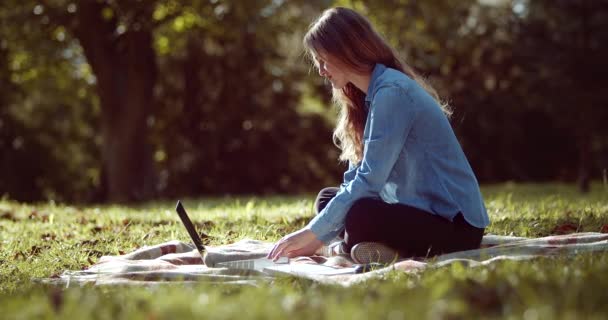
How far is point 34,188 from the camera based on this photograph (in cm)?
2164

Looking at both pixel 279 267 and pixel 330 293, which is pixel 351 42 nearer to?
pixel 279 267

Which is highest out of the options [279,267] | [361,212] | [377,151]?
[377,151]

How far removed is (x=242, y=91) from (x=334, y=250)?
1470cm

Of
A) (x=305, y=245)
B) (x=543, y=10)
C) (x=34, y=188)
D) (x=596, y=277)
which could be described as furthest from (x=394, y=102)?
(x=34, y=188)

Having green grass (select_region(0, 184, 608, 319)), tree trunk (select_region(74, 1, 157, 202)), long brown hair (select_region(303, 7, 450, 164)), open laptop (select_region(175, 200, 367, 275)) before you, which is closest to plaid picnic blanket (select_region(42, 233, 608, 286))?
open laptop (select_region(175, 200, 367, 275))

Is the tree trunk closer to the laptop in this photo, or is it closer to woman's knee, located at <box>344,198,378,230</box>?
the laptop

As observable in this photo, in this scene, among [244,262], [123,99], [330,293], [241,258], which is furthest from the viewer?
[123,99]

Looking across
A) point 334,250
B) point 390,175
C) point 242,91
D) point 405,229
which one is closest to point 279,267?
point 334,250

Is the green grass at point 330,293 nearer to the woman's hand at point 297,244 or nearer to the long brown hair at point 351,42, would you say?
the woman's hand at point 297,244

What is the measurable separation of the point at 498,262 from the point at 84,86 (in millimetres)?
17388

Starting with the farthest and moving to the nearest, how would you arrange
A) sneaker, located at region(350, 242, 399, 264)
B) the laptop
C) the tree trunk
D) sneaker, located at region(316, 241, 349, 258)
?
the tree trunk → sneaker, located at region(316, 241, 349, 258) → sneaker, located at region(350, 242, 399, 264) → the laptop

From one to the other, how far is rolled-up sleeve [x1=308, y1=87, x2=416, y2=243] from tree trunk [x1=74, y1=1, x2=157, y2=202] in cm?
1063

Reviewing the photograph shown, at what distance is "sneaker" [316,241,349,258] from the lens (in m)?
4.28

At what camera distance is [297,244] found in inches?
153
